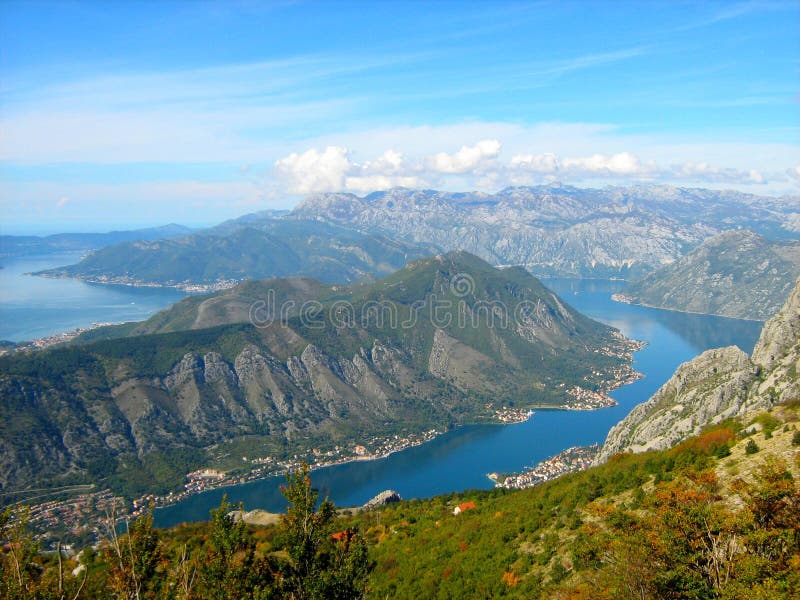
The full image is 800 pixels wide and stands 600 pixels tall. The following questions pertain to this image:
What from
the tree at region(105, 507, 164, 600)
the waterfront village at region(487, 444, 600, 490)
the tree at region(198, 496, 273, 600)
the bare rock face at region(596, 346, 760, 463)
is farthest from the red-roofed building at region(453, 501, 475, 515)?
the waterfront village at region(487, 444, 600, 490)

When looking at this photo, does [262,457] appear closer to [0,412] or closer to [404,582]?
[0,412]

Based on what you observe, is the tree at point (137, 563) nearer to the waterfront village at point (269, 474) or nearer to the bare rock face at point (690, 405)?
the bare rock face at point (690, 405)

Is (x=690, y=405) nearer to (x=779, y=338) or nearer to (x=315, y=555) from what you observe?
(x=779, y=338)

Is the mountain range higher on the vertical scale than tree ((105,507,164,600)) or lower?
lower

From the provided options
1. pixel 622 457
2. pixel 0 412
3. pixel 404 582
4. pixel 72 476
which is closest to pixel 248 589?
pixel 404 582

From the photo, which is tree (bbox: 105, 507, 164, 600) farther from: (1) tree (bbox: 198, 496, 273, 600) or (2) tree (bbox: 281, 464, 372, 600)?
(2) tree (bbox: 281, 464, 372, 600)
